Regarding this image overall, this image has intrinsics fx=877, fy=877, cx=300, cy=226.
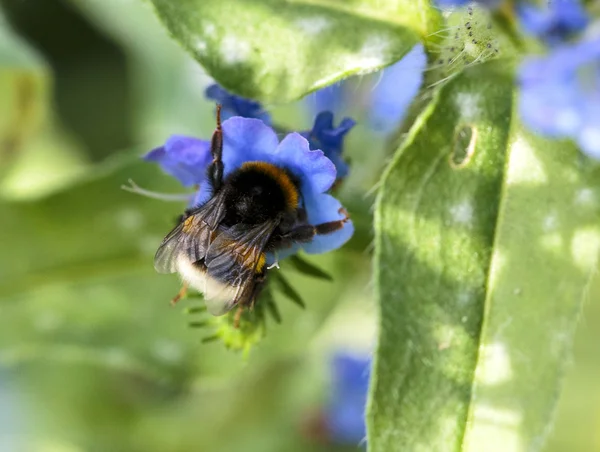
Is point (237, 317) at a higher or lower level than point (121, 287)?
higher

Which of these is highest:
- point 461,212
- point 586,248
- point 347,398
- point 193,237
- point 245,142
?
point 245,142

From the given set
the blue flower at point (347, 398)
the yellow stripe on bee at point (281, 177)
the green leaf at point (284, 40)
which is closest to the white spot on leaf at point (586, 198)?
the green leaf at point (284, 40)

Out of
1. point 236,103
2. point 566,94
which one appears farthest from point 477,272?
point 566,94

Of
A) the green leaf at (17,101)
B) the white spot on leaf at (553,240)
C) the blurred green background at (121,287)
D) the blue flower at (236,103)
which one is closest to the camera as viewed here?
the white spot on leaf at (553,240)

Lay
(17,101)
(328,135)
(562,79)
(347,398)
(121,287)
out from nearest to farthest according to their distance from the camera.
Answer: (328,135)
(562,79)
(121,287)
(17,101)
(347,398)

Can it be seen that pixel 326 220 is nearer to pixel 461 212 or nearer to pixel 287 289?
pixel 287 289

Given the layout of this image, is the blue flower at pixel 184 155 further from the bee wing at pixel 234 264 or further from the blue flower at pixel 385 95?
the blue flower at pixel 385 95
